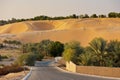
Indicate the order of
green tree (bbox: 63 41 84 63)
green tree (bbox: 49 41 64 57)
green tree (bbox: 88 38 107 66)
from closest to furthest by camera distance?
green tree (bbox: 88 38 107 66) → green tree (bbox: 63 41 84 63) → green tree (bbox: 49 41 64 57)

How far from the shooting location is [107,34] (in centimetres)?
14750

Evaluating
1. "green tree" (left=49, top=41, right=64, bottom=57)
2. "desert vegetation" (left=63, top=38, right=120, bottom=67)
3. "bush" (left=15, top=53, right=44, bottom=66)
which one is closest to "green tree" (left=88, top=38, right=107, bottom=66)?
"desert vegetation" (left=63, top=38, right=120, bottom=67)

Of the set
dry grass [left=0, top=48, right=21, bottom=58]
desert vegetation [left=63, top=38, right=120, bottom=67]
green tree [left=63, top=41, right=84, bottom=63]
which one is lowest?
dry grass [left=0, top=48, right=21, bottom=58]

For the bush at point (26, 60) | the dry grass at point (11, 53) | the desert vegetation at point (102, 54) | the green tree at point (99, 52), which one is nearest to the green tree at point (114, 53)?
the desert vegetation at point (102, 54)

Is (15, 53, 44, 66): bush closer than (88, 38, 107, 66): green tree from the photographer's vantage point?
No

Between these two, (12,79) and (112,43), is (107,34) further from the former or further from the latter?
(12,79)

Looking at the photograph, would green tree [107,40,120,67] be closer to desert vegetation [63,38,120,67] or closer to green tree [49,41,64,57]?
desert vegetation [63,38,120,67]

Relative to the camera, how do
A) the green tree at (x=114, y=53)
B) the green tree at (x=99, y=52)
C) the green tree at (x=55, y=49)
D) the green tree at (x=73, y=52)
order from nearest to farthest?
1. the green tree at (x=114, y=53)
2. the green tree at (x=99, y=52)
3. the green tree at (x=73, y=52)
4. the green tree at (x=55, y=49)

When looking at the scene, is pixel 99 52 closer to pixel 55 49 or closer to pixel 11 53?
pixel 55 49

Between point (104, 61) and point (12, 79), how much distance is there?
14356mm

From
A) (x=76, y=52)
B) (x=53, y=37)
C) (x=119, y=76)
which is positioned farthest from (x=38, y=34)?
(x=119, y=76)

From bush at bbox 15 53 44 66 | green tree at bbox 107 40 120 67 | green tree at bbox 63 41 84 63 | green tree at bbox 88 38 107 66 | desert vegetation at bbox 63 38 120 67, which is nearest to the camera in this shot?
green tree at bbox 107 40 120 67

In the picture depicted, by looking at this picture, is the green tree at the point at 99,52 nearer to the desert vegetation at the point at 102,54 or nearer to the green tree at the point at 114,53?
the desert vegetation at the point at 102,54

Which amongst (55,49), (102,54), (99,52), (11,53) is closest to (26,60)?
(55,49)
